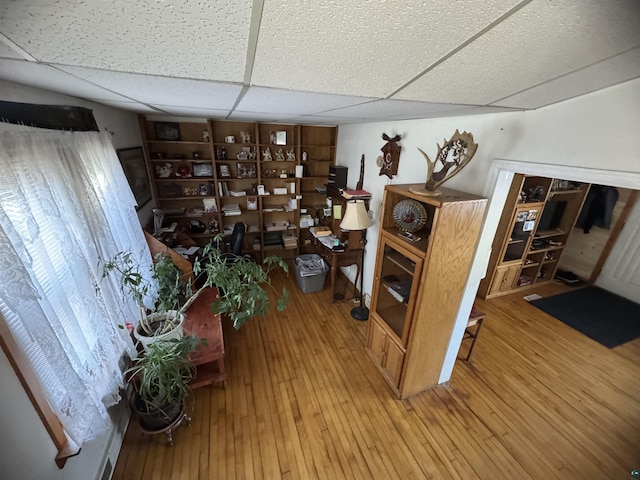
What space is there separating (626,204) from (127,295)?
583cm

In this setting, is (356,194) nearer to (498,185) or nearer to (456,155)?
(456,155)

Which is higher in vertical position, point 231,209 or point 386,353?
point 231,209

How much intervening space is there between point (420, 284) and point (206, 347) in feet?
5.31

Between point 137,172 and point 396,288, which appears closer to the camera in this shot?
point 396,288

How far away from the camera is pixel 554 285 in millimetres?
3732

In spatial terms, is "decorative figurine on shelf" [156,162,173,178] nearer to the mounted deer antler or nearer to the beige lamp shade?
the beige lamp shade

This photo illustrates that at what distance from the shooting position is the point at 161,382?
141 centimetres

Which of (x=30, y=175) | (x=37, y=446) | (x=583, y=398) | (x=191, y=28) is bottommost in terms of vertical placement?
(x=583, y=398)

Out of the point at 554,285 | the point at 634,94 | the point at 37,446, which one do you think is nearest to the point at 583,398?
the point at 554,285

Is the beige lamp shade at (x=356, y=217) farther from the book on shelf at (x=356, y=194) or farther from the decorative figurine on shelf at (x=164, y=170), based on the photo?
the decorative figurine on shelf at (x=164, y=170)

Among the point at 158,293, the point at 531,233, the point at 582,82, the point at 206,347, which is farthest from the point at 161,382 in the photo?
the point at 531,233

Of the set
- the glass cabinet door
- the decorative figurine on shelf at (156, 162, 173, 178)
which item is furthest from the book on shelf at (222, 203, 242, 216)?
the glass cabinet door

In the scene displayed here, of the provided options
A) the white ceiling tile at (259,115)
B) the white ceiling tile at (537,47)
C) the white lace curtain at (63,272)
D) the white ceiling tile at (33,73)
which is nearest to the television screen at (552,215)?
the white ceiling tile at (537,47)

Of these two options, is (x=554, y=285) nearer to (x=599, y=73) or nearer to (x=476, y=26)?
(x=599, y=73)
